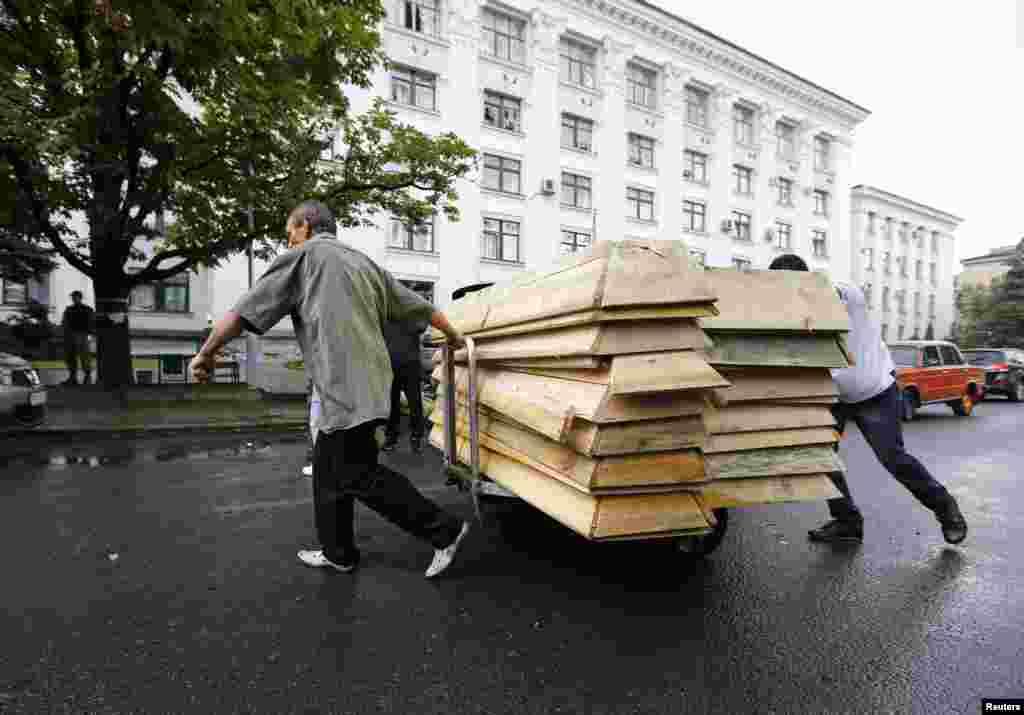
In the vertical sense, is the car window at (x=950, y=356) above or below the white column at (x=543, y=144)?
below

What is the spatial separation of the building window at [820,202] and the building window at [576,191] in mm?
20626

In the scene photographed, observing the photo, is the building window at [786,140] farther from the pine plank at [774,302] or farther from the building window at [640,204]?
the pine plank at [774,302]

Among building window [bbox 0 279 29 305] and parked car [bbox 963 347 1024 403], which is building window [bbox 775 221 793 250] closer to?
parked car [bbox 963 347 1024 403]

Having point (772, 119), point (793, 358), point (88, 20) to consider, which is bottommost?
point (793, 358)

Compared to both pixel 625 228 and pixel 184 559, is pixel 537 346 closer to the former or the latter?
pixel 184 559

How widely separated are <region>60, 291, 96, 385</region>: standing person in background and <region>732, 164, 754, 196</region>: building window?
32.5 m

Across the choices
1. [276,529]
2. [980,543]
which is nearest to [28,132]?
[276,529]

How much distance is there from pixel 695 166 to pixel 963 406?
2368cm

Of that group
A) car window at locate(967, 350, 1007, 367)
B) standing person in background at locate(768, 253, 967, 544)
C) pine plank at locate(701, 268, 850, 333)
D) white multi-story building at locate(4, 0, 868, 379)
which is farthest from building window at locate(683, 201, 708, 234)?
pine plank at locate(701, 268, 850, 333)

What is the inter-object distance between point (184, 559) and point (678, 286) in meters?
3.19

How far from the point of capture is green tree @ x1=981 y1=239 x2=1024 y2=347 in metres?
41.2

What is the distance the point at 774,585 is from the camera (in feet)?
10.8

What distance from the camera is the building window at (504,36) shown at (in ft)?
86.7

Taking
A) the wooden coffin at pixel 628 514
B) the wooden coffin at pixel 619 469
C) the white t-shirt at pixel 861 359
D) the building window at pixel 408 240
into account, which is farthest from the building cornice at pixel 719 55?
the wooden coffin at pixel 628 514
